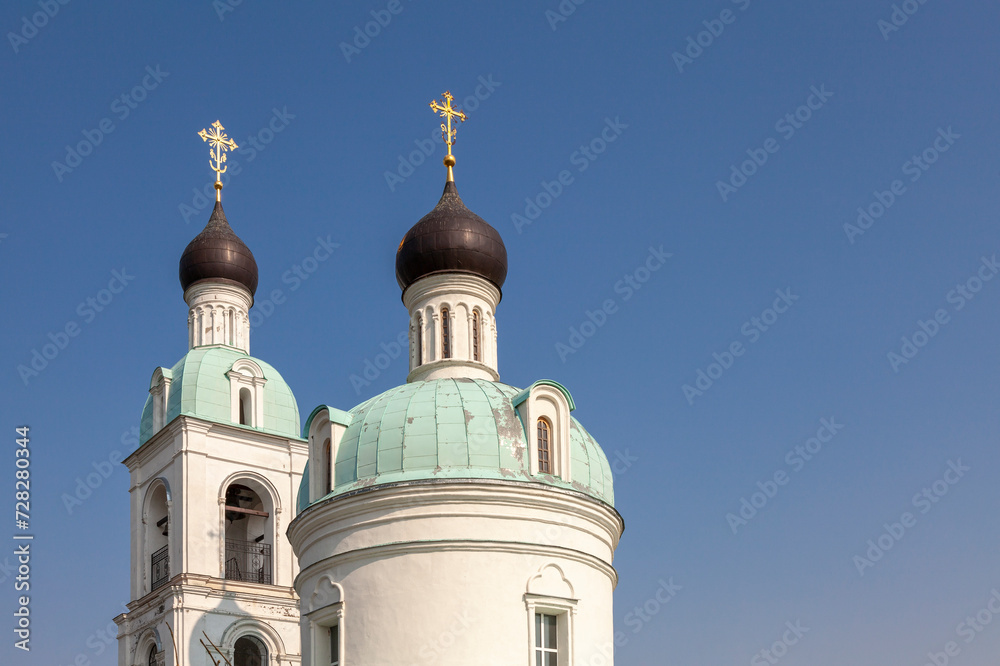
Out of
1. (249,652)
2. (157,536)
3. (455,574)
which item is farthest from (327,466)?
(157,536)

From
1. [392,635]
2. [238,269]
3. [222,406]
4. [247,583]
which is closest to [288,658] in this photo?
[247,583]

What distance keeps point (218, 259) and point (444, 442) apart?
1474 centimetres

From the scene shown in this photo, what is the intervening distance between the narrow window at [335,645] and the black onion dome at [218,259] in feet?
48.1

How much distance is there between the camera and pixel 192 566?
96.8 feet

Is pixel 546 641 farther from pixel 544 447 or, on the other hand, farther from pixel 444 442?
pixel 444 442

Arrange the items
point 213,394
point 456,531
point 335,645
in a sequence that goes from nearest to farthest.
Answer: point 456,531
point 335,645
point 213,394

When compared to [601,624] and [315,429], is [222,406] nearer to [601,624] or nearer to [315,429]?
[315,429]

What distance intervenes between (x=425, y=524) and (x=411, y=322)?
4821 millimetres

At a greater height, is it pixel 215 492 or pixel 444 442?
pixel 215 492

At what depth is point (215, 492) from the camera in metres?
30.6

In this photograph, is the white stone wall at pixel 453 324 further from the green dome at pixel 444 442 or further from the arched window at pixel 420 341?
the green dome at pixel 444 442

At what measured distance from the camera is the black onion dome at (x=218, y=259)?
32781mm

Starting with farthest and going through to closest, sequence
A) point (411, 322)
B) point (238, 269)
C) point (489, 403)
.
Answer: point (238, 269) → point (411, 322) → point (489, 403)

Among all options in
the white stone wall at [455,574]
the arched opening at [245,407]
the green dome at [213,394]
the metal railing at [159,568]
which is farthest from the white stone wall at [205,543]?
the white stone wall at [455,574]
